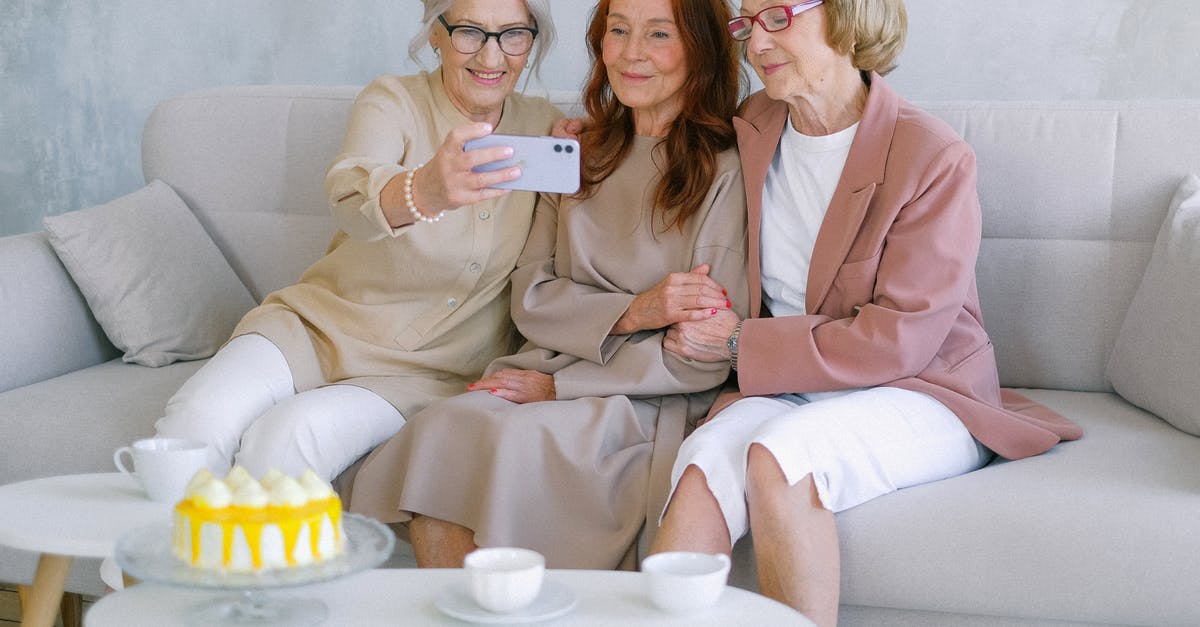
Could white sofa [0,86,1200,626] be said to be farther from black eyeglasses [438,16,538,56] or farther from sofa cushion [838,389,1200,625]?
black eyeglasses [438,16,538,56]

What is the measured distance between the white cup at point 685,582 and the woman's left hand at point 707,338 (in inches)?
30.2

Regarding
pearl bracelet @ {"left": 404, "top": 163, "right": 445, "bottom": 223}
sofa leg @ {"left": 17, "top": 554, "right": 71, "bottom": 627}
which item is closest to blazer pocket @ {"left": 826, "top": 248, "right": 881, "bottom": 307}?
pearl bracelet @ {"left": 404, "top": 163, "right": 445, "bottom": 223}

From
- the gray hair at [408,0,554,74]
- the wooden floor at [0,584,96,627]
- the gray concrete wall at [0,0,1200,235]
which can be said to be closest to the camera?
the gray hair at [408,0,554,74]

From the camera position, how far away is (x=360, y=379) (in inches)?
87.5

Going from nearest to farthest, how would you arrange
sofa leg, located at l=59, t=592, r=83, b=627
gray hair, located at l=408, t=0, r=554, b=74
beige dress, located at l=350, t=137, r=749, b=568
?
1. beige dress, located at l=350, t=137, r=749, b=568
2. gray hair, located at l=408, t=0, r=554, b=74
3. sofa leg, located at l=59, t=592, r=83, b=627

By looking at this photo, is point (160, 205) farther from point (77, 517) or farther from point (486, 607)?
point (486, 607)

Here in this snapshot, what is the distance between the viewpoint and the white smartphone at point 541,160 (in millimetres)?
1869

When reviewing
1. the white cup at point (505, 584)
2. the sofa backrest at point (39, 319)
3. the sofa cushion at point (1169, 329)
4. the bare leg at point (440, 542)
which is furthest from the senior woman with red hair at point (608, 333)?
the sofa backrest at point (39, 319)

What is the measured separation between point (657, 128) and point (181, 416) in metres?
0.98

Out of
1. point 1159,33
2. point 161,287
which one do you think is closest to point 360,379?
point 161,287

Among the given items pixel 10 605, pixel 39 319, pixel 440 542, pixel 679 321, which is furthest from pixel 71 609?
pixel 679 321

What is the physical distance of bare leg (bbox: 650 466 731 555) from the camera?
5.68 ft

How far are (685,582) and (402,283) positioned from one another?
1.13 meters

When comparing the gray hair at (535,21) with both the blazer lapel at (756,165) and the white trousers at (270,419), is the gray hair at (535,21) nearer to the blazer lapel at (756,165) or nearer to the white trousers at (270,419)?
the blazer lapel at (756,165)
